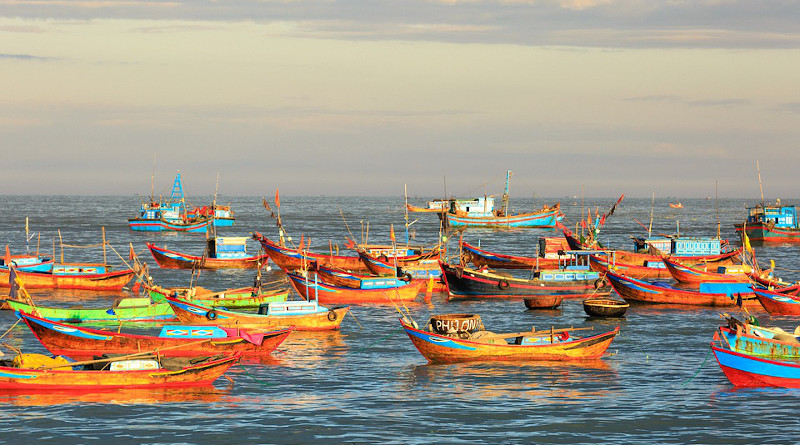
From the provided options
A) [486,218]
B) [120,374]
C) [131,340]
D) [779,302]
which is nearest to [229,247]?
[131,340]

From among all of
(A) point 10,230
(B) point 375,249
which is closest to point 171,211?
(A) point 10,230

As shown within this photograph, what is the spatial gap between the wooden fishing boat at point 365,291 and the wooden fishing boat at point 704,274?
20.0 m

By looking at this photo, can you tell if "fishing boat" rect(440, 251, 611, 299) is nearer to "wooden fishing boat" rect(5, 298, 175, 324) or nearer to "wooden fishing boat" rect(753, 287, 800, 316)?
"wooden fishing boat" rect(753, 287, 800, 316)

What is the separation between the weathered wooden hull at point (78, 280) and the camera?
6588 centimetres

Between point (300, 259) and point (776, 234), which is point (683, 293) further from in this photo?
point (776, 234)

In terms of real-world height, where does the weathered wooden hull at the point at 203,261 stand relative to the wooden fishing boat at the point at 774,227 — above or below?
below

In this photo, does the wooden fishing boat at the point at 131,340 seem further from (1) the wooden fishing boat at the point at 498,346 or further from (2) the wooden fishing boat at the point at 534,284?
(2) the wooden fishing boat at the point at 534,284

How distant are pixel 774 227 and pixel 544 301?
7403 centimetres

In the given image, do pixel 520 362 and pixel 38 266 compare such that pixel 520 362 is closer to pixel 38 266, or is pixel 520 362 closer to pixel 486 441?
pixel 486 441

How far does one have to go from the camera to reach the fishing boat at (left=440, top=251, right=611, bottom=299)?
62.6 meters

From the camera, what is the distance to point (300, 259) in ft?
268

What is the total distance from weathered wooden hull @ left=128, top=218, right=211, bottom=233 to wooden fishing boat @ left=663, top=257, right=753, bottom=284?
8665 centimetres

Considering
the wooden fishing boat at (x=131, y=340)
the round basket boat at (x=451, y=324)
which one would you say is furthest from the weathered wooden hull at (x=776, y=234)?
the wooden fishing boat at (x=131, y=340)

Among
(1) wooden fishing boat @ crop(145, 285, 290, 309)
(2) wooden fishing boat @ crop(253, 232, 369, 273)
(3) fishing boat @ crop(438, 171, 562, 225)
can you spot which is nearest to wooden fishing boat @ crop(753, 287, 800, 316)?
(1) wooden fishing boat @ crop(145, 285, 290, 309)
